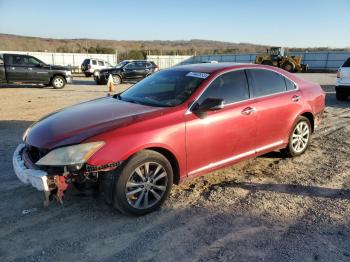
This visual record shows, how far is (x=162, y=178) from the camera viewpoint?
4.14 metres

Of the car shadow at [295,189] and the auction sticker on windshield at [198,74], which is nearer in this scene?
the car shadow at [295,189]

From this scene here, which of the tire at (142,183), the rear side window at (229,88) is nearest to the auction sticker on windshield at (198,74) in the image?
the rear side window at (229,88)

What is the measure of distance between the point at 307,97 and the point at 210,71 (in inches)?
81.8

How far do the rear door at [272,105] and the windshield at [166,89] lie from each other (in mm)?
946


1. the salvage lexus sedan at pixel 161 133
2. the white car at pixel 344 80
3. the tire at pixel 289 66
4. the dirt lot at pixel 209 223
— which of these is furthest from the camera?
the tire at pixel 289 66

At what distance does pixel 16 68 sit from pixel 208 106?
1746cm

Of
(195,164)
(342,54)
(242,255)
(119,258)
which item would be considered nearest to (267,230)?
(242,255)

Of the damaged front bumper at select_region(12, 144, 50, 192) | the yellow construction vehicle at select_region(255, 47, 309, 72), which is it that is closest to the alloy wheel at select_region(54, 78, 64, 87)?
the damaged front bumper at select_region(12, 144, 50, 192)

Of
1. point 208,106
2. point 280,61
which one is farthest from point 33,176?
point 280,61

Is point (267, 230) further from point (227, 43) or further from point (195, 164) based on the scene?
point (227, 43)

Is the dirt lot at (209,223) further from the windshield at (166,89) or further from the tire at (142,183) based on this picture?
the windshield at (166,89)

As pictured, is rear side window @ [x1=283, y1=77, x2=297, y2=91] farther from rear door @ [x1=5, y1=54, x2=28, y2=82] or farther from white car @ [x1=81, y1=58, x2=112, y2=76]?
white car @ [x1=81, y1=58, x2=112, y2=76]

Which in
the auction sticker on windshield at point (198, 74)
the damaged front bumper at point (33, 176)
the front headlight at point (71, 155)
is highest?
the auction sticker on windshield at point (198, 74)

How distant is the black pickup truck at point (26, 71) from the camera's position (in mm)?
18938
